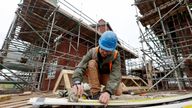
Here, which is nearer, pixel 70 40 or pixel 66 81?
pixel 66 81

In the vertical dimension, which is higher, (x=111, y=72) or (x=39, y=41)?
(x=39, y=41)

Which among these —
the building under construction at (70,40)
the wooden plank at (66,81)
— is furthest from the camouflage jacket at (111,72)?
the building under construction at (70,40)

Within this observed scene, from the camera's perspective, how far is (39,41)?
32.1 ft

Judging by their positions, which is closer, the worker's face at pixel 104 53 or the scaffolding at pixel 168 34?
the worker's face at pixel 104 53

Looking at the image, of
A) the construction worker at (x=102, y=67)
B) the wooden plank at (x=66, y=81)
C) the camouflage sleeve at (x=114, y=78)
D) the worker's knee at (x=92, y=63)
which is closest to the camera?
the camouflage sleeve at (x=114, y=78)

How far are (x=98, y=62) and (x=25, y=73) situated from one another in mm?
10588

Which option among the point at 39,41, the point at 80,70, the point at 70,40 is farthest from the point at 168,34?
the point at 39,41

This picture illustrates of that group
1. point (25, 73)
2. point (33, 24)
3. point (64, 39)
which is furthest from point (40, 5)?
point (25, 73)

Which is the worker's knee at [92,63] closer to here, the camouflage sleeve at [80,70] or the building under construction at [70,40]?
the camouflage sleeve at [80,70]

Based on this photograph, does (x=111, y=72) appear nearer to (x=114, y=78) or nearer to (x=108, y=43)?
(x=114, y=78)

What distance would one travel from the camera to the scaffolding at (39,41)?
7496 mm

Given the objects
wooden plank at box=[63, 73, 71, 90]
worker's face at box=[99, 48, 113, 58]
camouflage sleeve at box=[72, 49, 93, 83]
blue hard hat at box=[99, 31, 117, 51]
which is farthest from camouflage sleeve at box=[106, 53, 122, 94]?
wooden plank at box=[63, 73, 71, 90]

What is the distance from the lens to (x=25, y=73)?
11.3 meters

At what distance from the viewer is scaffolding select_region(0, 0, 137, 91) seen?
7.50 m
